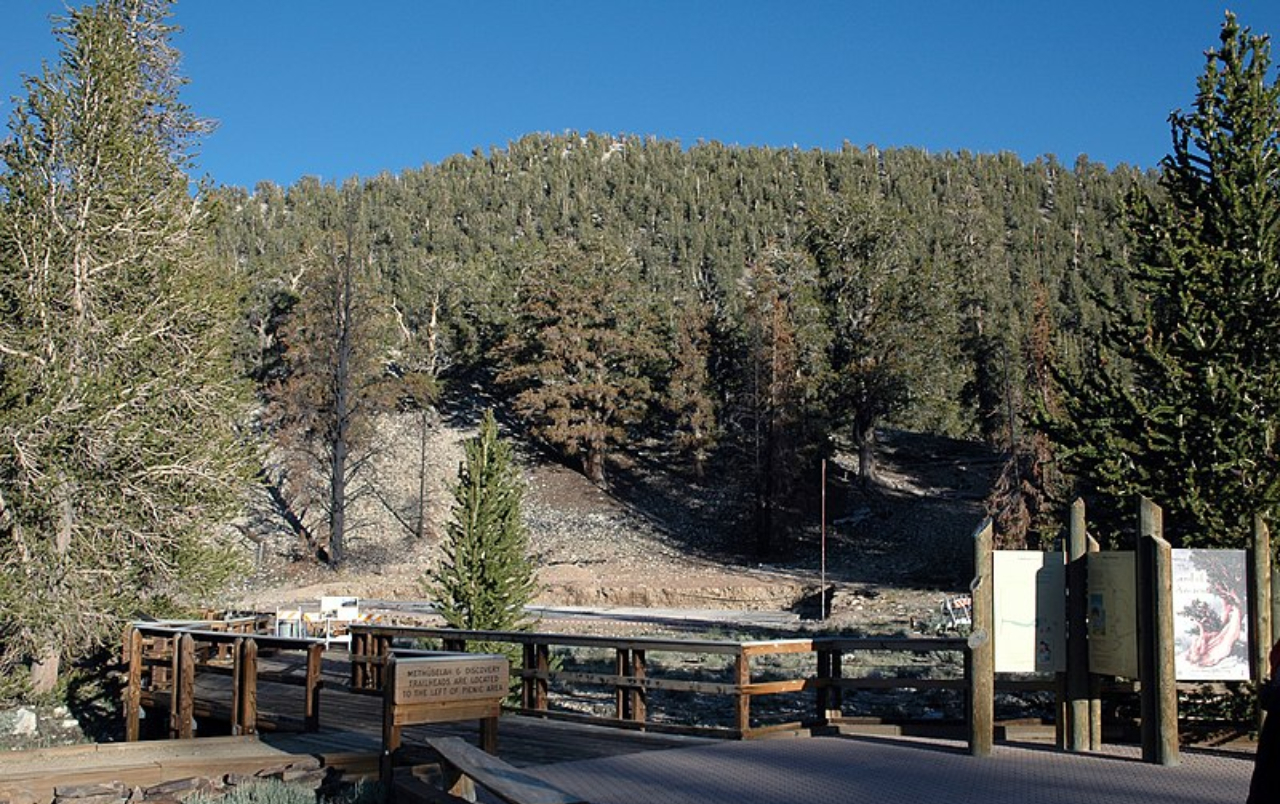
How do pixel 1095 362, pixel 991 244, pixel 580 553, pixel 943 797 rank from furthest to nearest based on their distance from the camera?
pixel 991 244, pixel 580 553, pixel 1095 362, pixel 943 797

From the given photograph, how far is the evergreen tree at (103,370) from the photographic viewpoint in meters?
15.8

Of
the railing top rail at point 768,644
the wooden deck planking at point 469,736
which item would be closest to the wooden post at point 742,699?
the railing top rail at point 768,644

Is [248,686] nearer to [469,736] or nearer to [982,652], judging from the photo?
[469,736]

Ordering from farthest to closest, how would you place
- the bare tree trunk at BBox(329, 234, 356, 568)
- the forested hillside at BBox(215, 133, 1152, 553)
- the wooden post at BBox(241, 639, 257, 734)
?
the forested hillside at BBox(215, 133, 1152, 553) < the bare tree trunk at BBox(329, 234, 356, 568) < the wooden post at BBox(241, 639, 257, 734)

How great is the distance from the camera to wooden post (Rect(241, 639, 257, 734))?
37.8 feet

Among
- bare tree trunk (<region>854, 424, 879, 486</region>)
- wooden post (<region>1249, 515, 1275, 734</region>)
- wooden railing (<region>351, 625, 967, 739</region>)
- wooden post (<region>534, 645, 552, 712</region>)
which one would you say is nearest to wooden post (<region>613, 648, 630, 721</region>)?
wooden railing (<region>351, 625, 967, 739</region>)

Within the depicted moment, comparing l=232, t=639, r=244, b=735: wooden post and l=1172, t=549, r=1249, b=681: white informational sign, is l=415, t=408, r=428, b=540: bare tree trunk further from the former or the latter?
l=1172, t=549, r=1249, b=681: white informational sign

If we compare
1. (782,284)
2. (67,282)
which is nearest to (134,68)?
(67,282)

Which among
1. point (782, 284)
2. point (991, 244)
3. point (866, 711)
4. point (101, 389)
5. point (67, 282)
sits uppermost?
point (991, 244)

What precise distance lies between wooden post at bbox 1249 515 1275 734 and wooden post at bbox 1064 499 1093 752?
1.19 metres

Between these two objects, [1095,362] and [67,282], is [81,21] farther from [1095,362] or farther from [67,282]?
[1095,362]

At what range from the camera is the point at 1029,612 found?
29.5ft

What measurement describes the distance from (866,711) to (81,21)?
16.4 metres

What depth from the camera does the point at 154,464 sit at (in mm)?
16812
